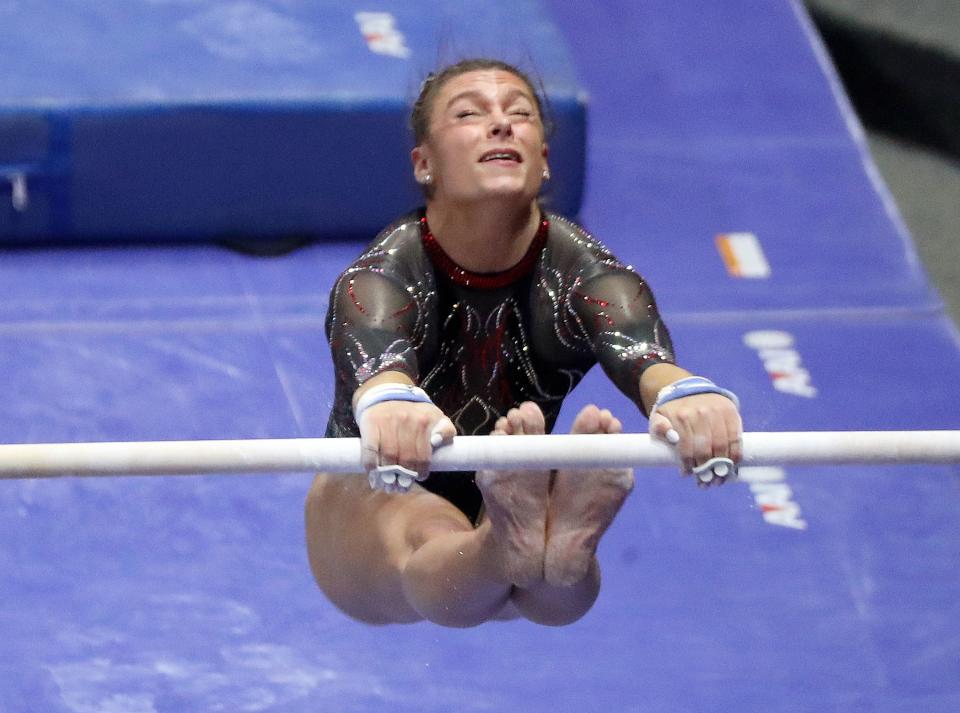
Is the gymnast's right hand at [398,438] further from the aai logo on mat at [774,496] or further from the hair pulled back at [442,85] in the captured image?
the aai logo on mat at [774,496]

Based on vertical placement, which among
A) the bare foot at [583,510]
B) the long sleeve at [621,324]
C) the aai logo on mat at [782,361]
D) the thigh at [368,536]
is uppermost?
the long sleeve at [621,324]

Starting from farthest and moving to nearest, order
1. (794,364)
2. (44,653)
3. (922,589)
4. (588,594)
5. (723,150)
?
(723,150) → (794,364) → (922,589) → (44,653) → (588,594)

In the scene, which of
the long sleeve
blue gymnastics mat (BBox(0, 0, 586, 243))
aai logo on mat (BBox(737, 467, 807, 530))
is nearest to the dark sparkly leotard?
the long sleeve

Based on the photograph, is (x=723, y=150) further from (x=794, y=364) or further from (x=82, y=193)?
(x=82, y=193)

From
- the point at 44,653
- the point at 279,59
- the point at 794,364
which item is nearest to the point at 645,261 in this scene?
the point at 794,364

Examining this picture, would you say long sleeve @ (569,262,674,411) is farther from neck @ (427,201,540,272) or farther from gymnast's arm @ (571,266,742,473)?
neck @ (427,201,540,272)

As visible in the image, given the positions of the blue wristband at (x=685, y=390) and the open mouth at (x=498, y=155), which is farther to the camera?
the open mouth at (x=498, y=155)

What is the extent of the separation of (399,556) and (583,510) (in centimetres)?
35

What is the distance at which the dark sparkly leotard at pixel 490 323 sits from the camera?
2.15 metres

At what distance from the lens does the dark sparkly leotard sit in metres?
2.15

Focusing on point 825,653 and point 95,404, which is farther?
point 95,404

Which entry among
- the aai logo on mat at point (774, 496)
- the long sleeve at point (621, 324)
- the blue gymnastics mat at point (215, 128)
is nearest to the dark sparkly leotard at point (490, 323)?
the long sleeve at point (621, 324)

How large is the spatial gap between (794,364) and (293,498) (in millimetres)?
1102

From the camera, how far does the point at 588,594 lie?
2.10m
